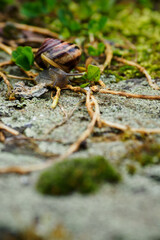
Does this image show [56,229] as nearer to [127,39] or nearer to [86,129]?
[86,129]

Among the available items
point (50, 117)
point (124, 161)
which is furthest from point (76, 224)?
point (50, 117)

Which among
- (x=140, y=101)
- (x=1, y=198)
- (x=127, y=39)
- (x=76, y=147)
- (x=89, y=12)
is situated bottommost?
(x=1, y=198)

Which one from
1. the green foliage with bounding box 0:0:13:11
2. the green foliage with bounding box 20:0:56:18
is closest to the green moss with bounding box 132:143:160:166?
the green foliage with bounding box 20:0:56:18

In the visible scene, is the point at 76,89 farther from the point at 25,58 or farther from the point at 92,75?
the point at 25,58

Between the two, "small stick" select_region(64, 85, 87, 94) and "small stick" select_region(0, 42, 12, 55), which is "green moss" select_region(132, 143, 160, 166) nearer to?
"small stick" select_region(64, 85, 87, 94)

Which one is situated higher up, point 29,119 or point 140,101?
Result: point 140,101

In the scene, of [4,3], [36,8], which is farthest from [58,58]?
[4,3]
